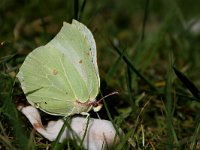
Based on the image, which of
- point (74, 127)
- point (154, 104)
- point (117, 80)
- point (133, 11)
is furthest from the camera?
point (133, 11)

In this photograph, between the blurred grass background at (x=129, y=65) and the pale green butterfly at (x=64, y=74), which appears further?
the pale green butterfly at (x=64, y=74)

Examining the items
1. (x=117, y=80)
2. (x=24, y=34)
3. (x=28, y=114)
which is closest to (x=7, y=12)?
(x=24, y=34)

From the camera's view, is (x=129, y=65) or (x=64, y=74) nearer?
(x=64, y=74)

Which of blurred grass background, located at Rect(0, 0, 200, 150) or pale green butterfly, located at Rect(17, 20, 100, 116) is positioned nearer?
blurred grass background, located at Rect(0, 0, 200, 150)

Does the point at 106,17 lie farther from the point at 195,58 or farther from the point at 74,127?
the point at 74,127
